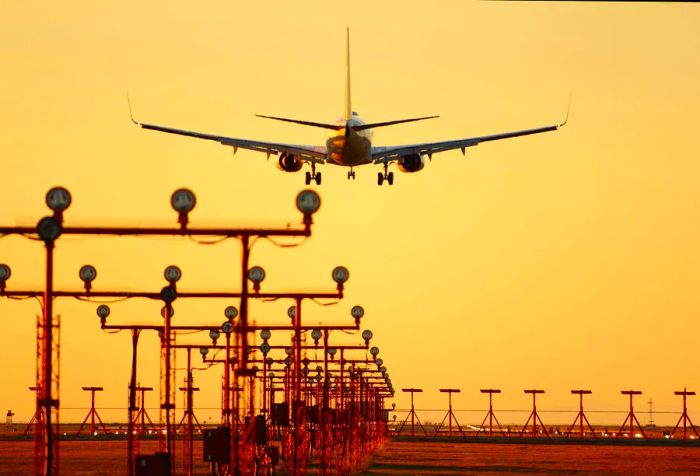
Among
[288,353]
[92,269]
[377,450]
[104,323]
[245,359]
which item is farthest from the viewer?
[377,450]

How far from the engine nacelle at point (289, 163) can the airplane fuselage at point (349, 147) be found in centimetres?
278

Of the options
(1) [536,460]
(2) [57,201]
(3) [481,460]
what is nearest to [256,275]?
(2) [57,201]

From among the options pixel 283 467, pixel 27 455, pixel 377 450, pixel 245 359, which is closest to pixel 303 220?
pixel 245 359

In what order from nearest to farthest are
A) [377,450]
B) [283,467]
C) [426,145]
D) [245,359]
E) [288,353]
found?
[245,359], [288,353], [283,467], [426,145], [377,450]

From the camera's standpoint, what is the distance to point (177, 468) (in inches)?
3561

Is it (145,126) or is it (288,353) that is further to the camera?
(145,126)

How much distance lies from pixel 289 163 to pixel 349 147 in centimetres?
599

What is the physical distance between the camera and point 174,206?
4456 cm

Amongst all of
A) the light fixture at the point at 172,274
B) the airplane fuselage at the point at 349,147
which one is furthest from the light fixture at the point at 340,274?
the airplane fuselage at the point at 349,147

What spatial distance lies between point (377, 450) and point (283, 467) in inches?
1826

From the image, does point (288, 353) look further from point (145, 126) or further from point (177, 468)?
point (145, 126)

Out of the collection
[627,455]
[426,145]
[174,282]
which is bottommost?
[627,455]

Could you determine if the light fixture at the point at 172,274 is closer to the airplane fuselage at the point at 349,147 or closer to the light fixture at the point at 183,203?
the light fixture at the point at 183,203

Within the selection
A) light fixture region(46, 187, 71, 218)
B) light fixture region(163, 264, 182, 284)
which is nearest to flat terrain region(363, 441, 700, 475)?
light fixture region(163, 264, 182, 284)
